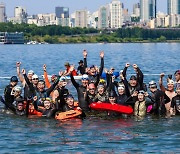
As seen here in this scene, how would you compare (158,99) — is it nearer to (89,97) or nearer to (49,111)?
(89,97)

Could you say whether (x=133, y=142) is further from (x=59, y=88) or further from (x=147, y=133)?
(x=59, y=88)

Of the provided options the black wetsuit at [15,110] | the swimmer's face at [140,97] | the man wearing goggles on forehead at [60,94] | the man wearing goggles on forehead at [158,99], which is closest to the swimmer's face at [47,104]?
the man wearing goggles on forehead at [60,94]

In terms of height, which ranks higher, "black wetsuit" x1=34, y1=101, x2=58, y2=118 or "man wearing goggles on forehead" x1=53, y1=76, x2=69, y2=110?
"man wearing goggles on forehead" x1=53, y1=76, x2=69, y2=110

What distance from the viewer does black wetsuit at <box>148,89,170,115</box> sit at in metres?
25.8

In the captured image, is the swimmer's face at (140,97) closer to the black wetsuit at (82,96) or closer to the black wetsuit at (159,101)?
the black wetsuit at (159,101)

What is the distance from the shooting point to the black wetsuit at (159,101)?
25766 mm

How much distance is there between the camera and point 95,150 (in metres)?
21.4

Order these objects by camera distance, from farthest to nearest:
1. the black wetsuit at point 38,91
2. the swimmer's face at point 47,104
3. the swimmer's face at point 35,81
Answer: the swimmer's face at point 35,81 → the black wetsuit at point 38,91 → the swimmer's face at point 47,104

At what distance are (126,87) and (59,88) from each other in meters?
2.48

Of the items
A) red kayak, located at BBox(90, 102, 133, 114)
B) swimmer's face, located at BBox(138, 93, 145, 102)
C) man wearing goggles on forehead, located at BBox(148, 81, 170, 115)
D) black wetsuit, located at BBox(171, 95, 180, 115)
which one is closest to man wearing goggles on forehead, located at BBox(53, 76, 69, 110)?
red kayak, located at BBox(90, 102, 133, 114)

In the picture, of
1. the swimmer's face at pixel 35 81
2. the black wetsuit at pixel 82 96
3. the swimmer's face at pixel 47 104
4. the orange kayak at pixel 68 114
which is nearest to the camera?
the orange kayak at pixel 68 114

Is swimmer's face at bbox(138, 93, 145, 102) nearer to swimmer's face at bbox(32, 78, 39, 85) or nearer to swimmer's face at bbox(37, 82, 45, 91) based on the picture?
swimmer's face at bbox(37, 82, 45, 91)

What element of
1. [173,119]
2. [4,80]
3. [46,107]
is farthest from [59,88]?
[4,80]

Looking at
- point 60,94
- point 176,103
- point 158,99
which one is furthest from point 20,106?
point 176,103
